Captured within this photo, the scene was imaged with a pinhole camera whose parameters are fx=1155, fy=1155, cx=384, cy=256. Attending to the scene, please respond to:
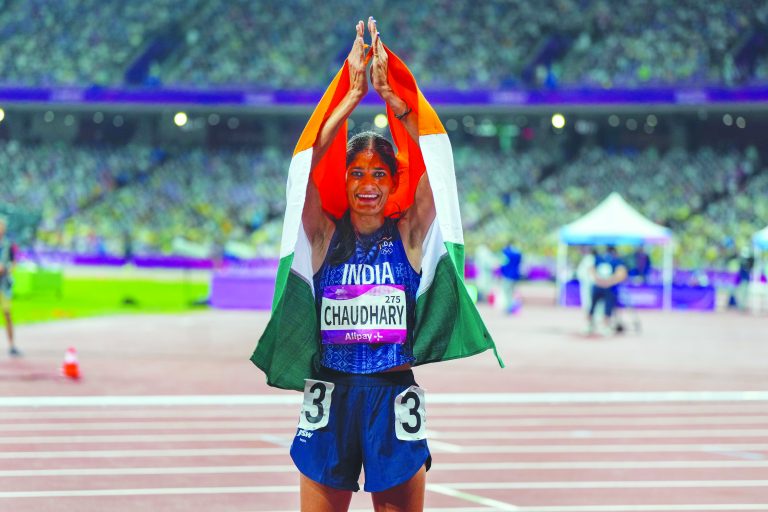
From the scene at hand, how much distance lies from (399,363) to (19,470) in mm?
4455

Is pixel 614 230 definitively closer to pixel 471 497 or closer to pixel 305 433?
pixel 471 497

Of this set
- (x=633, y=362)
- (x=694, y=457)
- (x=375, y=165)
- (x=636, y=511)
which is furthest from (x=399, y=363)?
(x=633, y=362)

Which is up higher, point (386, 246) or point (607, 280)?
point (607, 280)

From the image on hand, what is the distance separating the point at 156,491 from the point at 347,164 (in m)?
3.60

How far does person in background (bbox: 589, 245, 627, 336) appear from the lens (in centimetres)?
2048

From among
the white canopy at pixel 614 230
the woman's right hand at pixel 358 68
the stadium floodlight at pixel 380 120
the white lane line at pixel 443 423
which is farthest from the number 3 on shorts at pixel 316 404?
the stadium floodlight at pixel 380 120

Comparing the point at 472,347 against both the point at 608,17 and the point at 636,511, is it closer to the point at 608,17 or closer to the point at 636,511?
the point at 636,511

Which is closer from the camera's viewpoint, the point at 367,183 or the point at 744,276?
the point at 367,183

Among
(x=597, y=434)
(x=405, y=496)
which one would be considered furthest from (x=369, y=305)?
(x=597, y=434)

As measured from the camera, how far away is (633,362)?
15.8 meters

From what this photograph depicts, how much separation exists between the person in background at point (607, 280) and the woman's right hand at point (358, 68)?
16878 mm

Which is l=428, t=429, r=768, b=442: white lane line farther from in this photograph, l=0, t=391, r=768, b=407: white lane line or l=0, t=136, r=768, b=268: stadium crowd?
l=0, t=136, r=768, b=268: stadium crowd

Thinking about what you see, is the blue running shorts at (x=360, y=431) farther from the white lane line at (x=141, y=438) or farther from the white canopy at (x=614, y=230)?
the white canopy at (x=614, y=230)

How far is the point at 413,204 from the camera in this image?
167 inches
